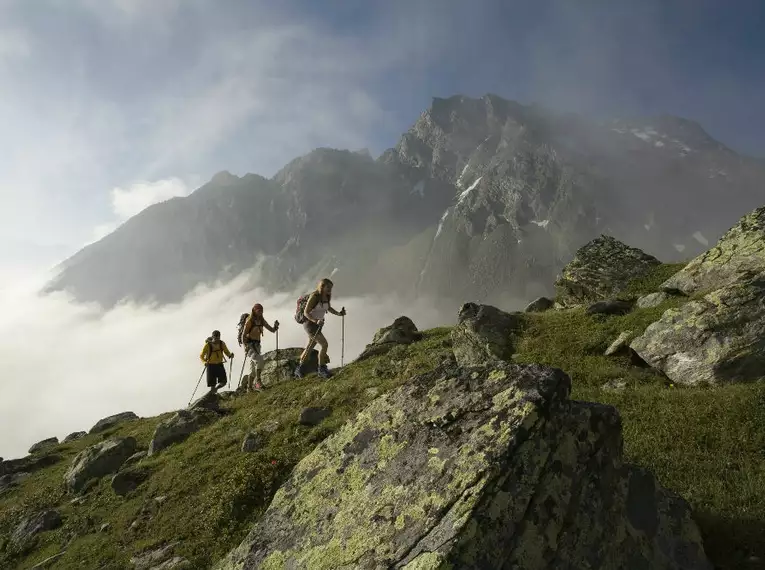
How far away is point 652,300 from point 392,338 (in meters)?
14.6

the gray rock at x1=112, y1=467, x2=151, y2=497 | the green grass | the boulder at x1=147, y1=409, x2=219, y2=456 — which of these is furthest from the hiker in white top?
the gray rock at x1=112, y1=467, x2=151, y2=497

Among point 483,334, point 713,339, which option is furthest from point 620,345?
point 483,334

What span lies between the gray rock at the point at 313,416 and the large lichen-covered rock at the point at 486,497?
31.6ft

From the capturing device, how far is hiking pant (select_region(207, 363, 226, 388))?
27281 millimetres

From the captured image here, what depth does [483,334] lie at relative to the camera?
20.3 m

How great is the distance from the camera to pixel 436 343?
2428 centimetres

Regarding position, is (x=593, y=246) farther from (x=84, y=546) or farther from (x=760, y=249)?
(x=84, y=546)

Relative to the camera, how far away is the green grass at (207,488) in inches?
462

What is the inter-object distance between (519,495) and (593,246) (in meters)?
27.9

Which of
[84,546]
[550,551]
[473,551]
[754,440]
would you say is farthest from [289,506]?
[84,546]

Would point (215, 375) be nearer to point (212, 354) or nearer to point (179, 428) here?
point (212, 354)

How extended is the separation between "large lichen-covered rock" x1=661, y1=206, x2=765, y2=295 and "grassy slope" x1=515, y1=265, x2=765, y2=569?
436 cm

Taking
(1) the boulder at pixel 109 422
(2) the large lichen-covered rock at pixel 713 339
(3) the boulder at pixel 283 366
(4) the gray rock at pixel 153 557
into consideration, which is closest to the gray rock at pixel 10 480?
(1) the boulder at pixel 109 422

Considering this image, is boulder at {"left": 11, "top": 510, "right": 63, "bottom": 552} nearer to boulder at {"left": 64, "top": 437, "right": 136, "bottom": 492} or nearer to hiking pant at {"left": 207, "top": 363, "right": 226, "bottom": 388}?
boulder at {"left": 64, "top": 437, "right": 136, "bottom": 492}
